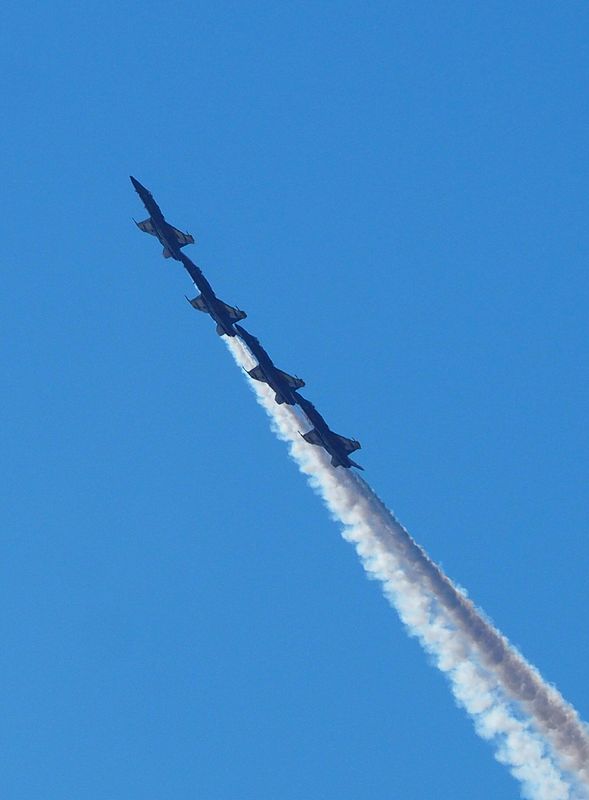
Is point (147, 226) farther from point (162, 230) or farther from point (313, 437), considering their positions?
point (313, 437)

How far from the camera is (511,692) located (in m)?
128

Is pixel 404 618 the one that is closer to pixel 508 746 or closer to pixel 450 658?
pixel 450 658

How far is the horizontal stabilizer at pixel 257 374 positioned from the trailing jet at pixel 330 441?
5061 mm

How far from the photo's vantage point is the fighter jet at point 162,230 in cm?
14088

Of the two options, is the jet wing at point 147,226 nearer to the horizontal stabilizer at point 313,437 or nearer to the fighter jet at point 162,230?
the fighter jet at point 162,230

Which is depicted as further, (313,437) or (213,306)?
(213,306)

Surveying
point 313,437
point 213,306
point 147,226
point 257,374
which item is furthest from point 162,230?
point 313,437

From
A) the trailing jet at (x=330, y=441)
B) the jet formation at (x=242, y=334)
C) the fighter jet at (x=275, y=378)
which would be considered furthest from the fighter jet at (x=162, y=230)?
the trailing jet at (x=330, y=441)

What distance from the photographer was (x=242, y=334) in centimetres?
13438

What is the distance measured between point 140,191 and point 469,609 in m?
49.5

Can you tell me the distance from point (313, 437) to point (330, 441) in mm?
1581

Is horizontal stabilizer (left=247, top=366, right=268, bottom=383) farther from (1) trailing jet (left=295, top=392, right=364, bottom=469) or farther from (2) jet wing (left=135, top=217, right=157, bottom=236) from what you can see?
(2) jet wing (left=135, top=217, right=157, bottom=236)

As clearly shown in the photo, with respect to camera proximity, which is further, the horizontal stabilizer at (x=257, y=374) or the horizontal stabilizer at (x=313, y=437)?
the horizontal stabilizer at (x=257, y=374)

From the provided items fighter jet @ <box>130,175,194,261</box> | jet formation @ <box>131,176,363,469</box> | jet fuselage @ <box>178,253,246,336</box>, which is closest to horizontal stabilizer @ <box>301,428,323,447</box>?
jet formation @ <box>131,176,363,469</box>
